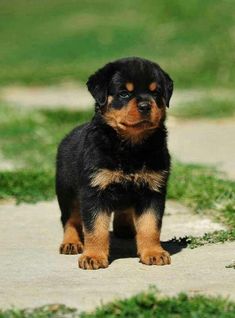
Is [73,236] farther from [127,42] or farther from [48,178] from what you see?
[127,42]

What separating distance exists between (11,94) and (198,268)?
11.8 meters

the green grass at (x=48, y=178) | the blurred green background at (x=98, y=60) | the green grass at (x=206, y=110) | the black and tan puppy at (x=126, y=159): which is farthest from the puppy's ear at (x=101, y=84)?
the green grass at (x=206, y=110)

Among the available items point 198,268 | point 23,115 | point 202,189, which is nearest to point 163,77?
point 198,268

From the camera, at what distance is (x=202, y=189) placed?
337 inches

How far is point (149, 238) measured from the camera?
6.24 metres

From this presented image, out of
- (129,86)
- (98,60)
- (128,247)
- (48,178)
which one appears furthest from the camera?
(98,60)

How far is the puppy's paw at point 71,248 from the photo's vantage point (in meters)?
6.64

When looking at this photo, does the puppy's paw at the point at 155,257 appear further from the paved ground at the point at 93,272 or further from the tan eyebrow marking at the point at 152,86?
the tan eyebrow marking at the point at 152,86

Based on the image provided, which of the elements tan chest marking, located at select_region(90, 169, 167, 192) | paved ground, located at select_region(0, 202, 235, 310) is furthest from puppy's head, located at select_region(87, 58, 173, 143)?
paved ground, located at select_region(0, 202, 235, 310)

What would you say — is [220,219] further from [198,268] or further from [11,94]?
[11,94]

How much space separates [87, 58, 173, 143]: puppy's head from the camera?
613 centimetres

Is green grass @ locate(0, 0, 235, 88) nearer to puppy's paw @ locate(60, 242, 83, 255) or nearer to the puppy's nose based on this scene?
puppy's paw @ locate(60, 242, 83, 255)

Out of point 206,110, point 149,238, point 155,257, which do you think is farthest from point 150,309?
point 206,110

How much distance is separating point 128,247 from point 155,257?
82 centimetres
